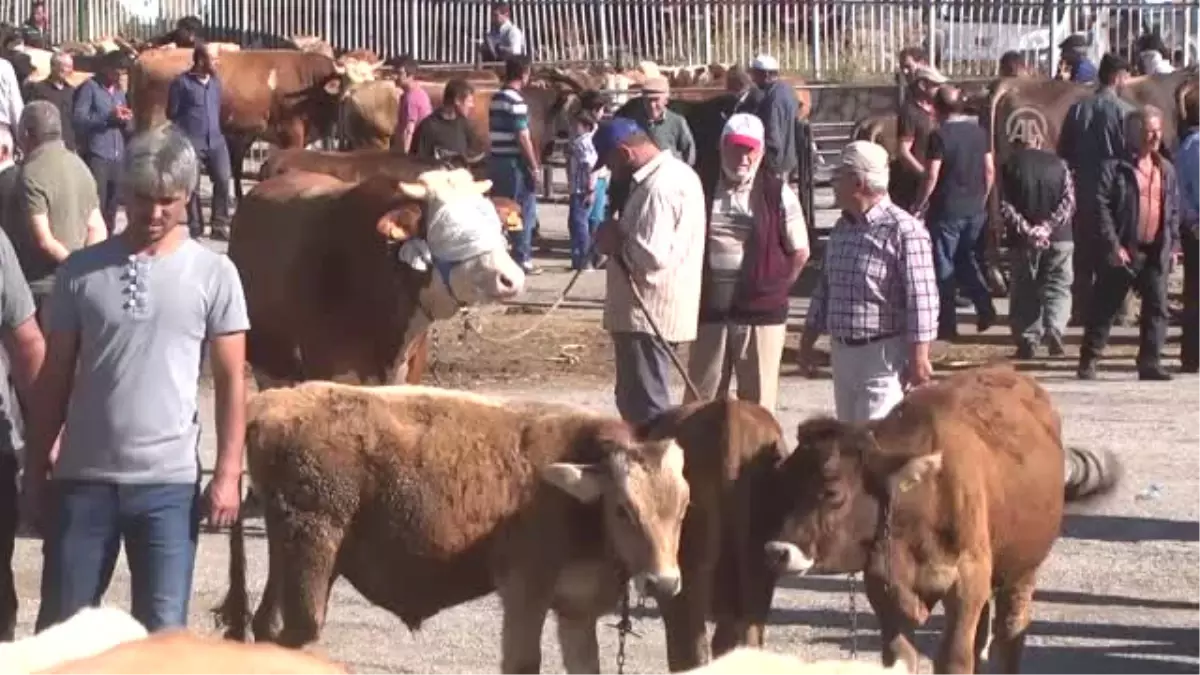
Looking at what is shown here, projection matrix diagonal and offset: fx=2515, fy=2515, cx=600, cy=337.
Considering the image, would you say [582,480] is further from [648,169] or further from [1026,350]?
[1026,350]

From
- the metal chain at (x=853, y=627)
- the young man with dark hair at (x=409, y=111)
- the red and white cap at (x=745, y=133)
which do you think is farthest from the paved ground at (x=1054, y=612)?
the young man with dark hair at (x=409, y=111)

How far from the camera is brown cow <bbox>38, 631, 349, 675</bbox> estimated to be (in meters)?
4.20

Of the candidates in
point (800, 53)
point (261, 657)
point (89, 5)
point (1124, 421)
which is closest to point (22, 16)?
point (89, 5)

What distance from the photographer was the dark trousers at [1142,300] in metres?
17.5

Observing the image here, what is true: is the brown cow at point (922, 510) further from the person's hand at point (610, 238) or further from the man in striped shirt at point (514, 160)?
the man in striped shirt at point (514, 160)

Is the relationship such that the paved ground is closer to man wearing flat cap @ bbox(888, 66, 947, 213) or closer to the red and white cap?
the red and white cap

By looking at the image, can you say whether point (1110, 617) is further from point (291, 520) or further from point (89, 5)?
point (89, 5)

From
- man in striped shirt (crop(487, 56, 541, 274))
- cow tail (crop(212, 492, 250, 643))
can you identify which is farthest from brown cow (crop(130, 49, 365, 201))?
cow tail (crop(212, 492, 250, 643))

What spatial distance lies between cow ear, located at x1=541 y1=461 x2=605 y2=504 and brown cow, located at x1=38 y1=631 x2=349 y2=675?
11.4ft

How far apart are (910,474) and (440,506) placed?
60.2 inches

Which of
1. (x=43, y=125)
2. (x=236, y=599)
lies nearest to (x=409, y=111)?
(x=43, y=125)

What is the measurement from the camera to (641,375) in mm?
11531

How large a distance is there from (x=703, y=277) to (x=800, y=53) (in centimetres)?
2409

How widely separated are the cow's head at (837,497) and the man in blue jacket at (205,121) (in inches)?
723
